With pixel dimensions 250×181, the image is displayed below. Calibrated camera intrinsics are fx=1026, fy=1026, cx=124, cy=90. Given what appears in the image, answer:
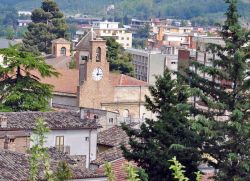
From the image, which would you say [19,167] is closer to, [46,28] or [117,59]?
[117,59]

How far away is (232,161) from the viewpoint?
88.7 ft

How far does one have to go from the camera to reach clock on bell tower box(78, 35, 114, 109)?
211ft

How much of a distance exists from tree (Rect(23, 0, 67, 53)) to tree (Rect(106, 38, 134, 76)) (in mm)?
23737

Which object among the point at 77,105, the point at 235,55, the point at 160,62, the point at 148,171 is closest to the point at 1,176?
the point at 148,171

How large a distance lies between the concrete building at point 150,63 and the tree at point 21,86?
124 ft

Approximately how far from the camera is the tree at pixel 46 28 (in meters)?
107

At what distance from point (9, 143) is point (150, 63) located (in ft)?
198

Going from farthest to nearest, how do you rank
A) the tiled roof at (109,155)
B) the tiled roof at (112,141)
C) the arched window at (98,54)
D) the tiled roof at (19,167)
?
1. the arched window at (98,54)
2. the tiled roof at (112,141)
3. the tiled roof at (109,155)
4. the tiled roof at (19,167)

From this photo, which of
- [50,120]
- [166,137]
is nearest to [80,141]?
[50,120]

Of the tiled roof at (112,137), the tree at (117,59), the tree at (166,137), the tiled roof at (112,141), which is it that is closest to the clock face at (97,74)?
the tree at (117,59)

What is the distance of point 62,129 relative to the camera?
1512 inches

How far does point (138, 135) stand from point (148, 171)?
1679 millimetres

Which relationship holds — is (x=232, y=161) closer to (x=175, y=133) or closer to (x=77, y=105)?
(x=175, y=133)

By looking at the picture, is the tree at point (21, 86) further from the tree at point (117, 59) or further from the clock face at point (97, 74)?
the tree at point (117, 59)
